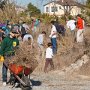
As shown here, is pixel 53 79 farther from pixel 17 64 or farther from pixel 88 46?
pixel 88 46

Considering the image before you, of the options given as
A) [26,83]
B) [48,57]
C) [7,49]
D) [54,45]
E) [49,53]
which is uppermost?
[7,49]

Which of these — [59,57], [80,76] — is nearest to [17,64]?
[80,76]

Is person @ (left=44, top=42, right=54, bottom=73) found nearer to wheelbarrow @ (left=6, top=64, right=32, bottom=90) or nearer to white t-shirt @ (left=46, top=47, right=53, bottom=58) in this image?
white t-shirt @ (left=46, top=47, right=53, bottom=58)

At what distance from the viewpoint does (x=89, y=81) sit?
16.2 meters

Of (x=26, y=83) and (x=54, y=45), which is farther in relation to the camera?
(x=54, y=45)

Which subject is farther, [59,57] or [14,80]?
[59,57]

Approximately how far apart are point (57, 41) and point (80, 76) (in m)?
4.80

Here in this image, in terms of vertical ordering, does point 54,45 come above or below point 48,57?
above

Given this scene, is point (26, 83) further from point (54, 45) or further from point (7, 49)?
point (54, 45)

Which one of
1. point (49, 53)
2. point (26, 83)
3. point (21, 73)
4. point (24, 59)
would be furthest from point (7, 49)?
point (49, 53)

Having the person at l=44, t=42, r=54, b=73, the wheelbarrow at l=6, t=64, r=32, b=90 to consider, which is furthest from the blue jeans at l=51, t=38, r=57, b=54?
the wheelbarrow at l=6, t=64, r=32, b=90

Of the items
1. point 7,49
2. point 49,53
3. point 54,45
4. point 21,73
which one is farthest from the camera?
point 54,45

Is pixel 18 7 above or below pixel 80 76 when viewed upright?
above

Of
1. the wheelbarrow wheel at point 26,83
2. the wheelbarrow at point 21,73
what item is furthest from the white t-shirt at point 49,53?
the wheelbarrow wheel at point 26,83
